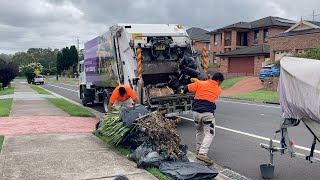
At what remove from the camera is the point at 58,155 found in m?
6.97

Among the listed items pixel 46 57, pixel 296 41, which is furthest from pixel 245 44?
pixel 46 57

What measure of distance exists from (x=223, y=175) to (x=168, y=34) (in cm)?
694

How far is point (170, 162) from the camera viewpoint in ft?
20.4

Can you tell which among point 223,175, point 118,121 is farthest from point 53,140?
point 223,175

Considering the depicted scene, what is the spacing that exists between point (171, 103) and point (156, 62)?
63.2 inches

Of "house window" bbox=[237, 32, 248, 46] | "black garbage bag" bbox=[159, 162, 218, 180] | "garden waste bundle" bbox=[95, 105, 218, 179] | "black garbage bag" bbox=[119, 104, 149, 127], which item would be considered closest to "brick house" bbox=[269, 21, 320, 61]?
"house window" bbox=[237, 32, 248, 46]

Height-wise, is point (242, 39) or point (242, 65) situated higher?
point (242, 39)

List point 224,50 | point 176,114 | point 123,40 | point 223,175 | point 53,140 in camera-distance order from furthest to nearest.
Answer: point 224,50 < point 123,40 < point 176,114 < point 53,140 < point 223,175

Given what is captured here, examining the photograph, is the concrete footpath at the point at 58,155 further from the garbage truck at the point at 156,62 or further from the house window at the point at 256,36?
the house window at the point at 256,36

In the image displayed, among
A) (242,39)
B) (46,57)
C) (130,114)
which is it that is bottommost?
(130,114)

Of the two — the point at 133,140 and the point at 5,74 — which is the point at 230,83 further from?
the point at 133,140

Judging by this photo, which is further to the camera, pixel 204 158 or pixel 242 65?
pixel 242 65

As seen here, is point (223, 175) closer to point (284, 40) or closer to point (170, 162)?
point (170, 162)

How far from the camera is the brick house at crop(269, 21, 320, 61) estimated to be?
34.4m
